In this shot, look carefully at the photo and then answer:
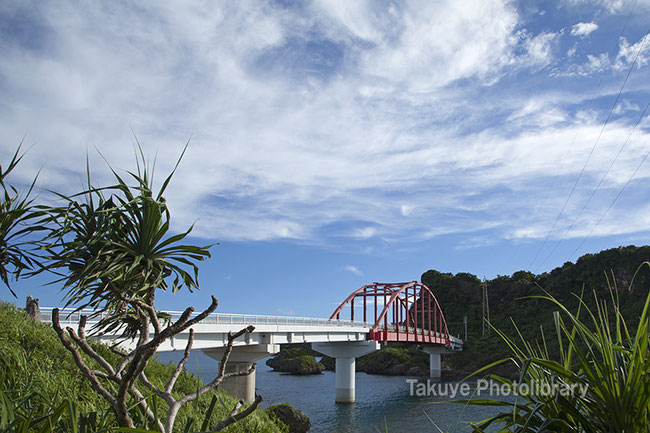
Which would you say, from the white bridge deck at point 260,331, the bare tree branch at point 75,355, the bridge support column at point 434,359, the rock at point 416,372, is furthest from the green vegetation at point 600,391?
the rock at point 416,372

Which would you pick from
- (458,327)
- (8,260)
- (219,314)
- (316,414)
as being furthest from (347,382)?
(458,327)

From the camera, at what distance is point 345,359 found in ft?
136

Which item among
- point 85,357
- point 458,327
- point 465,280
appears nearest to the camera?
point 85,357

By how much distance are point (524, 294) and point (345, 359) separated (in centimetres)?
4565

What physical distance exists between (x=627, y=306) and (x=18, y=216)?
68559 millimetres

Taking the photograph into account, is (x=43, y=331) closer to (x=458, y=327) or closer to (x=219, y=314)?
(x=219, y=314)

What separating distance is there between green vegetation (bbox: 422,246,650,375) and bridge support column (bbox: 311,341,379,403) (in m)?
22.5

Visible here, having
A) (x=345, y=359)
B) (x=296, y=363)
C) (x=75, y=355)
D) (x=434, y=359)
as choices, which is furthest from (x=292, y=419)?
(x=296, y=363)

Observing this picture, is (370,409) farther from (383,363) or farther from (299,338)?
(383,363)

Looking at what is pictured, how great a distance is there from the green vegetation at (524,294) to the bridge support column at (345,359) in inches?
886

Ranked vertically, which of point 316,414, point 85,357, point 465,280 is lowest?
point 316,414

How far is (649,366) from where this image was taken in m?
2.46

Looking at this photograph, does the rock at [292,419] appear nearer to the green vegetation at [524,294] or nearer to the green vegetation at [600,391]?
the green vegetation at [600,391]

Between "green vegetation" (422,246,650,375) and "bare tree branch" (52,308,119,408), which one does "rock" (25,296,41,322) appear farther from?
"green vegetation" (422,246,650,375)
